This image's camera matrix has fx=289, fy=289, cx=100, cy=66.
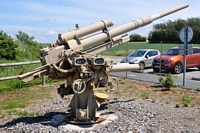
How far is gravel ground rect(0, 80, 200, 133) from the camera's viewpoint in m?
6.38

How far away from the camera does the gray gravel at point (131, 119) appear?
638 centimetres

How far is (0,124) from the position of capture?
694 centimetres

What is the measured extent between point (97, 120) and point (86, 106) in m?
0.45

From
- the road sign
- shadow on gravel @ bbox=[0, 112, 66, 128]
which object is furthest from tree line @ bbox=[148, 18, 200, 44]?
shadow on gravel @ bbox=[0, 112, 66, 128]

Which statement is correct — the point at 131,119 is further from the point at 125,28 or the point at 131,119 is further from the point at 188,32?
the point at 188,32

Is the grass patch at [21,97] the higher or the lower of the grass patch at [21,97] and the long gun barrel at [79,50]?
the lower

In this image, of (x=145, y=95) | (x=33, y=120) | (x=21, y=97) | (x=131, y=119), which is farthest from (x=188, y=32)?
(x=33, y=120)

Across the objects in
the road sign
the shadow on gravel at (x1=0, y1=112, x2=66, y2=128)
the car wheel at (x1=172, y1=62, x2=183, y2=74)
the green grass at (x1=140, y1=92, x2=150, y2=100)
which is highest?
the road sign

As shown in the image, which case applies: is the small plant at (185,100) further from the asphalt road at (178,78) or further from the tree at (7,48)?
the tree at (7,48)

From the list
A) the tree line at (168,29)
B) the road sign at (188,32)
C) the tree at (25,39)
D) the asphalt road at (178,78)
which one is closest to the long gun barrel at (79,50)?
the road sign at (188,32)

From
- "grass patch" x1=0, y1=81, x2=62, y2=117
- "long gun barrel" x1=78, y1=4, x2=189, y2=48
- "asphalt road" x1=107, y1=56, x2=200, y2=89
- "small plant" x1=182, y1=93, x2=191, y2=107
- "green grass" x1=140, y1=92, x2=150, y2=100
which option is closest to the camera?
"long gun barrel" x1=78, y1=4, x2=189, y2=48

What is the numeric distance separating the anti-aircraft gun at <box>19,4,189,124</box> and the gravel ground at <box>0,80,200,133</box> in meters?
0.60

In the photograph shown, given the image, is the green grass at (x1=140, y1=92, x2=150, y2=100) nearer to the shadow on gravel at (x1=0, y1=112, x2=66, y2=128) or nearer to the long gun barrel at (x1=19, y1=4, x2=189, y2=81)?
the long gun barrel at (x1=19, y1=4, x2=189, y2=81)

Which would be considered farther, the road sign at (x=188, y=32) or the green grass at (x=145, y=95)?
the road sign at (x=188, y=32)
